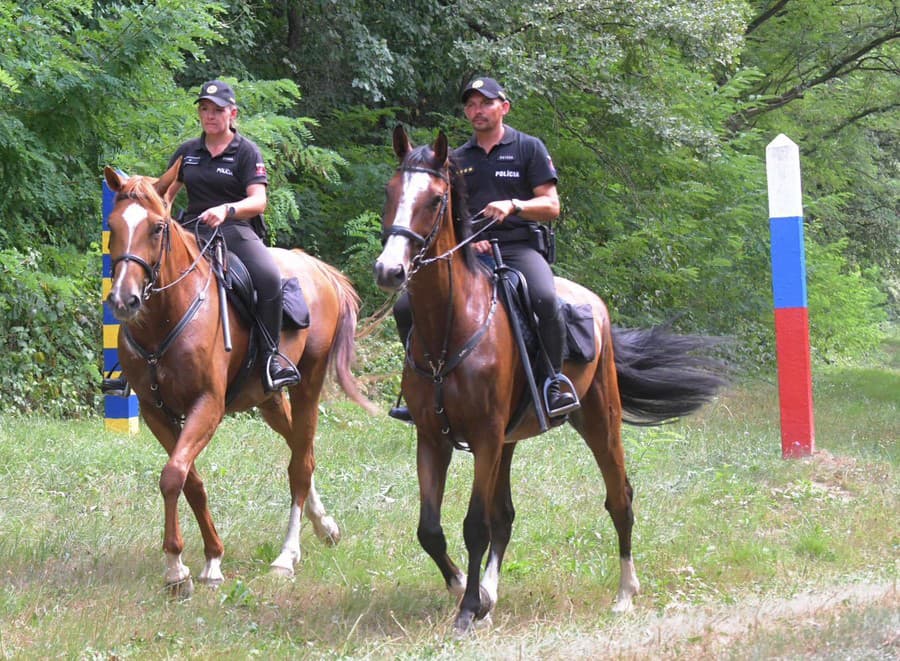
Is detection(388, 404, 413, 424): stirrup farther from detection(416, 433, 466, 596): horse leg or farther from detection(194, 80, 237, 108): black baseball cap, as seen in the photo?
detection(194, 80, 237, 108): black baseball cap

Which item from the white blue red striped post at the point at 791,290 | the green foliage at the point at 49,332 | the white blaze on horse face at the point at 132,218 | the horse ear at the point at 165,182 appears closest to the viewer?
the white blaze on horse face at the point at 132,218

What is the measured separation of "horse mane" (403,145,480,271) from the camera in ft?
19.9

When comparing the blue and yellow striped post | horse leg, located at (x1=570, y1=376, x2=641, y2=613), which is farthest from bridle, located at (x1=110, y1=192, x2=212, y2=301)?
the blue and yellow striped post

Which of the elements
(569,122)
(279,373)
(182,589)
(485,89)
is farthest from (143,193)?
(569,122)

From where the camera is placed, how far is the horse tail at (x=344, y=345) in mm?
9273

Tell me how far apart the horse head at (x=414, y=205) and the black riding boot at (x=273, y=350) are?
2.19 metres

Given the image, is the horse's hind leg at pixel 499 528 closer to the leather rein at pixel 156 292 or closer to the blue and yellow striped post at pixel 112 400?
the leather rein at pixel 156 292

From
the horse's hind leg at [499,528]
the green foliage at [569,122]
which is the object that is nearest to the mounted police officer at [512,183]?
the horse's hind leg at [499,528]

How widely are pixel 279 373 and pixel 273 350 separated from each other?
0.55 ft

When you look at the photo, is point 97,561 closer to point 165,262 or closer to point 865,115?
point 165,262

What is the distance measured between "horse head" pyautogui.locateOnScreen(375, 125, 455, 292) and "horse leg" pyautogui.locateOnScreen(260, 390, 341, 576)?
9.60 ft

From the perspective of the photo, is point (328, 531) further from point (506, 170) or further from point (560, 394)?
Answer: point (506, 170)

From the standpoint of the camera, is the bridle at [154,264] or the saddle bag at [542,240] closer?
the bridle at [154,264]

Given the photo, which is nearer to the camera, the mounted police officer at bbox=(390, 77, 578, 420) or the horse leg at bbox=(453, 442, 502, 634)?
the horse leg at bbox=(453, 442, 502, 634)
